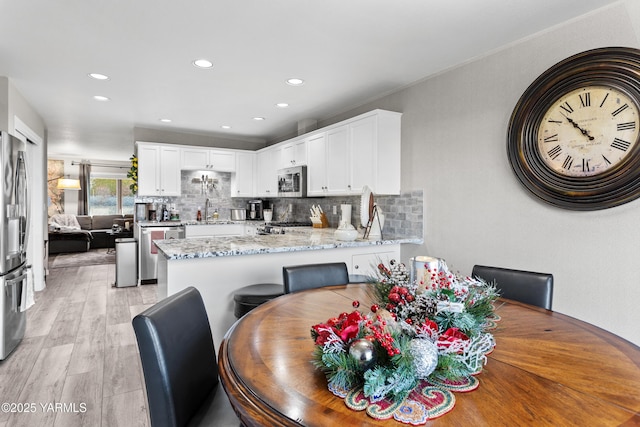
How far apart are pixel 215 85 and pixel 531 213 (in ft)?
10.1

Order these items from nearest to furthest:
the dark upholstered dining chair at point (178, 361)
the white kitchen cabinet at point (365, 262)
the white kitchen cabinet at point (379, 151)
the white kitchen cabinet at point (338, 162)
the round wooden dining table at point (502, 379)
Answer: the round wooden dining table at point (502, 379) < the dark upholstered dining chair at point (178, 361) < the white kitchen cabinet at point (365, 262) < the white kitchen cabinet at point (379, 151) < the white kitchen cabinet at point (338, 162)

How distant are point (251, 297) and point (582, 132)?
2340 millimetres

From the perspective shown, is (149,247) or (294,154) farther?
(149,247)

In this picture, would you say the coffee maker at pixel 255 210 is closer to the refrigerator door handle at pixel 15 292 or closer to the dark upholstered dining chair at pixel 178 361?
the refrigerator door handle at pixel 15 292

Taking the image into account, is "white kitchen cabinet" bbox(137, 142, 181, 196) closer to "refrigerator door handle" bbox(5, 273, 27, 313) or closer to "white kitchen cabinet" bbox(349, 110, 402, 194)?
"refrigerator door handle" bbox(5, 273, 27, 313)

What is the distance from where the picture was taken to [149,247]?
17.5 feet

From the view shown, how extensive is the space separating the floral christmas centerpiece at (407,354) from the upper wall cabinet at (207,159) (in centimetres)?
532

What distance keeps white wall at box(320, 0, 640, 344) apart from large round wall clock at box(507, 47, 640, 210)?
94 millimetres

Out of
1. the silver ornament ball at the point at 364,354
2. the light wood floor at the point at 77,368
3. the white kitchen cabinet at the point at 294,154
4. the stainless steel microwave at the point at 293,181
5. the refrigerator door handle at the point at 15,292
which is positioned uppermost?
the white kitchen cabinet at the point at 294,154

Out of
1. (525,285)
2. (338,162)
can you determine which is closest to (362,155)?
(338,162)

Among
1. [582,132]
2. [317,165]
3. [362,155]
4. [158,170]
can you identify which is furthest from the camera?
[158,170]

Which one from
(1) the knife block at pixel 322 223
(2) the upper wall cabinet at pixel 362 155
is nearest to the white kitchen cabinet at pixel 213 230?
(1) the knife block at pixel 322 223

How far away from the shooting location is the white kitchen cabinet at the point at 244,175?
6227mm

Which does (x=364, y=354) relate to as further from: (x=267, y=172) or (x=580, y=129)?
(x=267, y=172)
